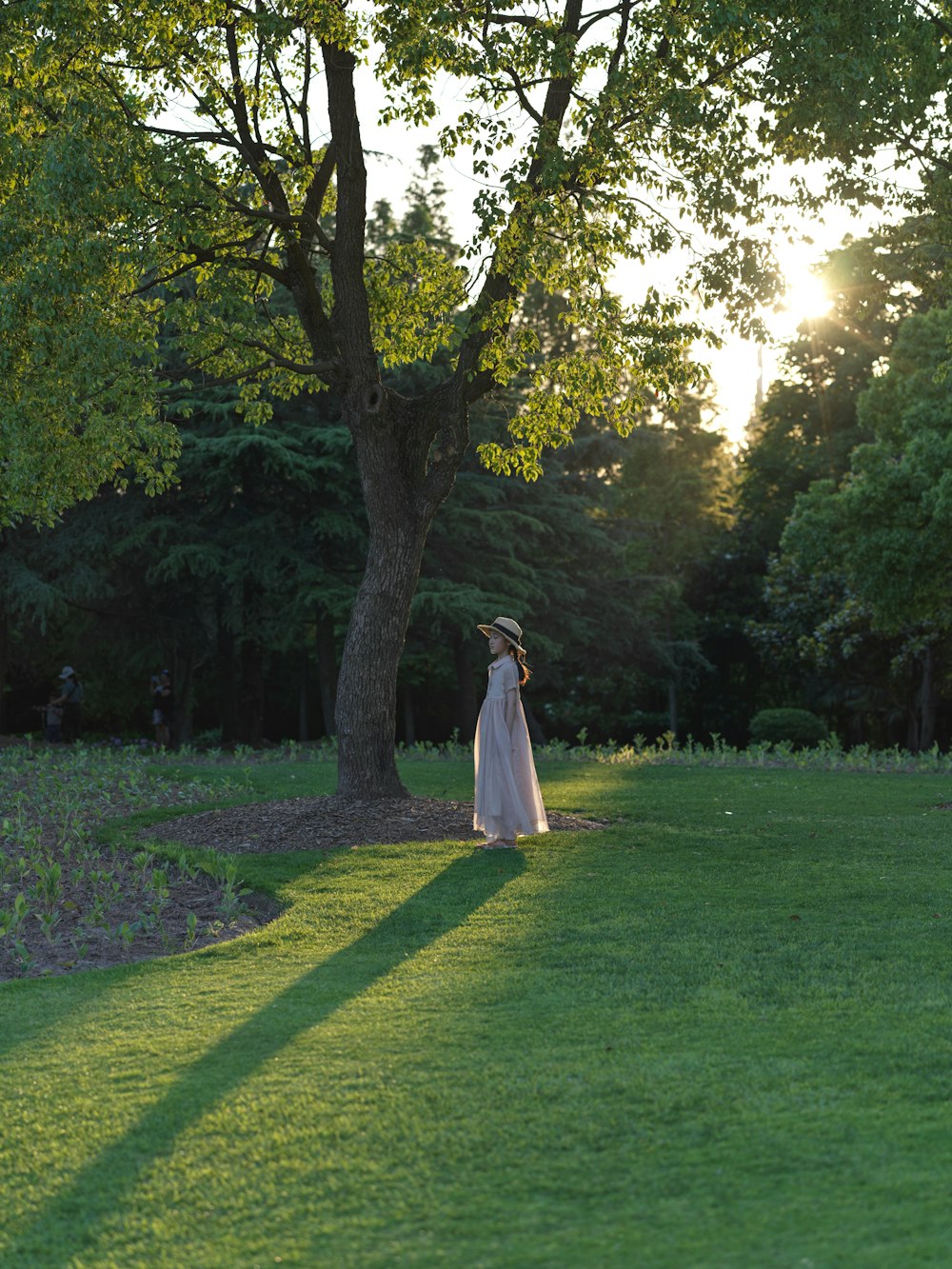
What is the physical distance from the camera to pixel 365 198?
14000mm

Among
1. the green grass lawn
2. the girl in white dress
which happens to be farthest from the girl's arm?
the green grass lawn

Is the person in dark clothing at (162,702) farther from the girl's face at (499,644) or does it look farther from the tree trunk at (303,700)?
the girl's face at (499,644)

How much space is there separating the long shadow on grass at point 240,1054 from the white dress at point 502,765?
1.10 meters

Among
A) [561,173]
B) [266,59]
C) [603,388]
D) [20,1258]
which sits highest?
[266,59]

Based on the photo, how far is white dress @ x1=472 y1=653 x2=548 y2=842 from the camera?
11297 mm

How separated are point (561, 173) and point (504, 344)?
2263 millimetres

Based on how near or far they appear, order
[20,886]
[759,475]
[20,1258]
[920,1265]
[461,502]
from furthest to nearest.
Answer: [759,475]
[461,502]
[20,886]
[20,1258]
[920,1265]

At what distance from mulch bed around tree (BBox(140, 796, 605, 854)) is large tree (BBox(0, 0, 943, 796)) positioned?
0.48 meters

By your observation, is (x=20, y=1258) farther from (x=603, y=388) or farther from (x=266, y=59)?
(x=266, y=59)

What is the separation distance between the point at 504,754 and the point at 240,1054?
569cm

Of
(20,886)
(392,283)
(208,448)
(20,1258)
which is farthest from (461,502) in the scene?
(20,1258)

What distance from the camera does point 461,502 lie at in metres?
27.9

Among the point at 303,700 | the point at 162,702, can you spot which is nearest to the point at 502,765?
the point at 162,702

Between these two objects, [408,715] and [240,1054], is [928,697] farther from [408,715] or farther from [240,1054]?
[240,1054]
